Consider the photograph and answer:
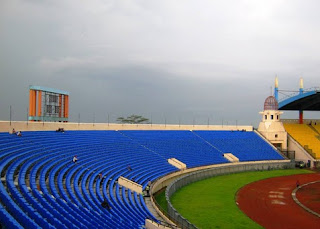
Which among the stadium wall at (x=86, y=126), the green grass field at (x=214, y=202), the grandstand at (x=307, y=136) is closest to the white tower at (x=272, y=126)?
the grandstand at (x=307, y=136)

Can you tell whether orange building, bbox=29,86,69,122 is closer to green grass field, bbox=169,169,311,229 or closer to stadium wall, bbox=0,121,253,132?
stadium wall, bbox=0,121,253,132

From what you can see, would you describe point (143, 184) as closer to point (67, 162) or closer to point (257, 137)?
point (67, 162)

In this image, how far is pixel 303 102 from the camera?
5572 centimetres

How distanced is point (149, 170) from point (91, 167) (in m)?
6.88

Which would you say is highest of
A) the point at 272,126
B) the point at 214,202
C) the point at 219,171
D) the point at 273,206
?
the point at 272,126

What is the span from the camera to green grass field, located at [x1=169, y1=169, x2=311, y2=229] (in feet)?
67.1

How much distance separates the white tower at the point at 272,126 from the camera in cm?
5266

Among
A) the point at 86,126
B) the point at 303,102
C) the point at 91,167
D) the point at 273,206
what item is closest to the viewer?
the point at 273,206

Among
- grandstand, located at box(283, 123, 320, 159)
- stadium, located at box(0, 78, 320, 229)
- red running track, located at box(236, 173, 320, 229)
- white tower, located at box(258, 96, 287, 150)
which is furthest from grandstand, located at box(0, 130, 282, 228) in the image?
red running track, located at box(236, 173, 320, 229)

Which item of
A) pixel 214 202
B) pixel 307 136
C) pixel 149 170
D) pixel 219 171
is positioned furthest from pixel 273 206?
pixel 307 136

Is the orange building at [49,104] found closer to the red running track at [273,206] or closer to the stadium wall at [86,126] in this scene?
the stadium wall at [86,126]

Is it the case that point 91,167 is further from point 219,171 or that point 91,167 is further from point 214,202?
point 219,171

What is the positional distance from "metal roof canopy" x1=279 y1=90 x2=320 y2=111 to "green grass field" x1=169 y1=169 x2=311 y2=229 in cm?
1991

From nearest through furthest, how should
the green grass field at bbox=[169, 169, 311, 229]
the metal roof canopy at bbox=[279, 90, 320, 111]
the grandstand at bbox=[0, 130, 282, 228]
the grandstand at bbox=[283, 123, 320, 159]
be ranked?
1. the grandstand at bbox=[0, 130, 282, 228]
2. the green grass field at bbox=[169, 169, 311, 229]
3. the grandstand at bbox=[283, 123, 320, 159]
4. the metal roof canopy at bbox=[279, 90, 320, 111]
